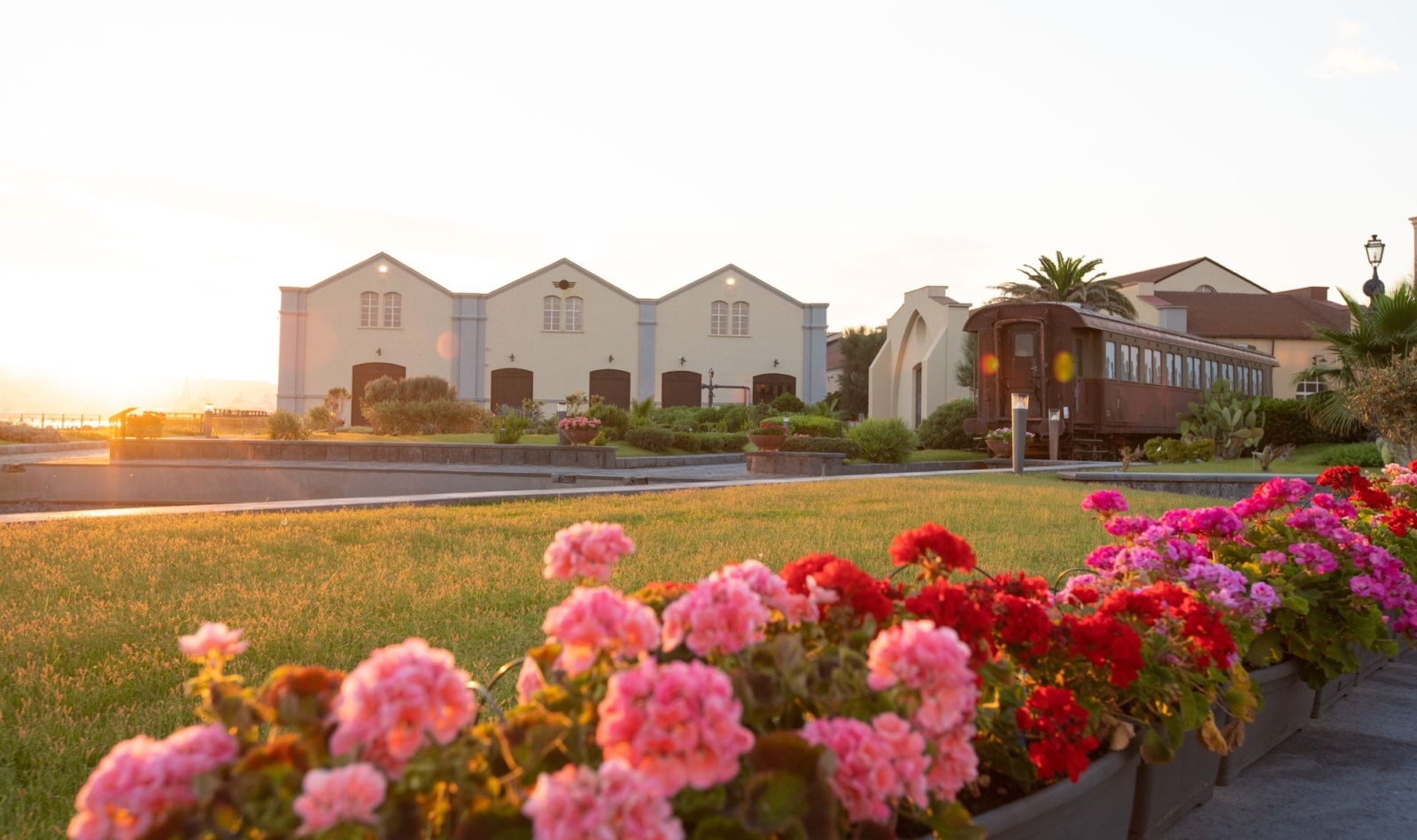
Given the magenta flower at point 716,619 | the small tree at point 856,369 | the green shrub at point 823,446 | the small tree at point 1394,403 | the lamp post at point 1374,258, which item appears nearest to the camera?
the magenta flower at point 716,619

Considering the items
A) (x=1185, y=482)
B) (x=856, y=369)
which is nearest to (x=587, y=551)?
(x=1185, y=482)

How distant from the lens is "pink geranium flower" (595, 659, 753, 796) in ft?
4.45

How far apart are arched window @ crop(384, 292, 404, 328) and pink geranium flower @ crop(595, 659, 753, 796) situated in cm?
4264

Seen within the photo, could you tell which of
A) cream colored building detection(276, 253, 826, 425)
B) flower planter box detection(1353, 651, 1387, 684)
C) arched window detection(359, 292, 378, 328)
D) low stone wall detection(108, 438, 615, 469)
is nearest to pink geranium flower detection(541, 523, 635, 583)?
flower planter box detection(1353, 651, 1387, 684)

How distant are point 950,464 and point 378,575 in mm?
18632

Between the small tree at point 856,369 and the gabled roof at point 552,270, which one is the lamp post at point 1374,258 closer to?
the gabled roof at point 552,270

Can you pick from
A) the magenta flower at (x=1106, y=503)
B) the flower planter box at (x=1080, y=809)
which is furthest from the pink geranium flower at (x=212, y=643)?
the magenta flower at (x=1106, y=503)

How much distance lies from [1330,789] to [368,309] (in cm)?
4206

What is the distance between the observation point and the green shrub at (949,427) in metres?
28.8

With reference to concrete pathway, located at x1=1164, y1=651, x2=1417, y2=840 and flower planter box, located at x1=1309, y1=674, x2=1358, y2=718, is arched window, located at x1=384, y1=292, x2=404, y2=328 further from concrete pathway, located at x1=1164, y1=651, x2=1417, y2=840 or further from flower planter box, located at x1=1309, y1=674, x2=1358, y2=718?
concrete pathway, located at x1=1164, y1=651, x2=1417, y2=840

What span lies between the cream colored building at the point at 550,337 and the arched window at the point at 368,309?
46 mm

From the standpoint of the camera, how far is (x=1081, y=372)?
2222cm

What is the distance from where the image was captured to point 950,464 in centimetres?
2331

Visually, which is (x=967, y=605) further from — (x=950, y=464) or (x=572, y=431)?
(x=950, y=464)
